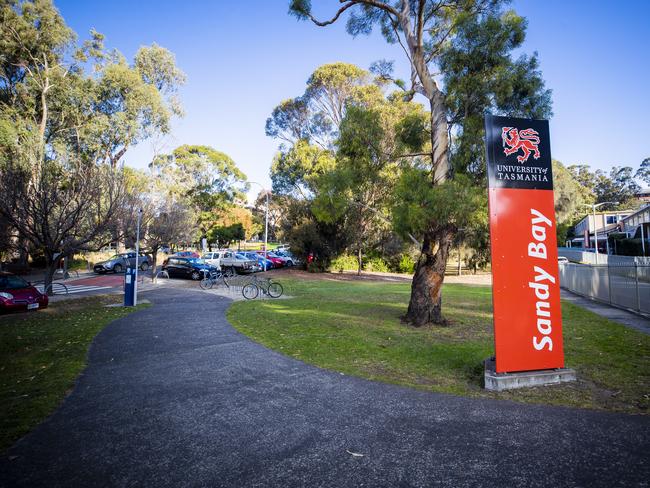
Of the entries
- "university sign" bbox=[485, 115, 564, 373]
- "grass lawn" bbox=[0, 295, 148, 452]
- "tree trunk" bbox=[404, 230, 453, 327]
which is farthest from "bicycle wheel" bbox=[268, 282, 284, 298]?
"university sign" bbox=[485, 115, 564, 373]

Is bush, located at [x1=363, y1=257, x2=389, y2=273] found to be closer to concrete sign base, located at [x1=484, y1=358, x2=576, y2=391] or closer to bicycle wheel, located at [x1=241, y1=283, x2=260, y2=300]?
bicycle wheel, located at [x1=241, y1=283, x2=260, y2=300]

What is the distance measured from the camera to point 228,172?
48188mm

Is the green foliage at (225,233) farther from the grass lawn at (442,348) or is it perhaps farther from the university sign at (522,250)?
the university sign at (522,250)

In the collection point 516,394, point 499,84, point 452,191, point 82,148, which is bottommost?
point 516,394

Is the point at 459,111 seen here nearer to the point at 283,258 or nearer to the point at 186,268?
the point at 186,268

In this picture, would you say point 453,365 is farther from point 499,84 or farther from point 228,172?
point 228,172

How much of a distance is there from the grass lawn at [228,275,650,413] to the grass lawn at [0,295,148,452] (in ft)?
11.4

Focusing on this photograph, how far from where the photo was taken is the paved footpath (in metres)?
3.11

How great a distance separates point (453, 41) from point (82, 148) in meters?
32.6

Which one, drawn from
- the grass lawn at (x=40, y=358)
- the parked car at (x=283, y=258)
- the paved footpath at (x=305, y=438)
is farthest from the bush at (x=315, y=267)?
the paved footpath at (x=305, y=438)

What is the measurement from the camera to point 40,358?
22.9 ft

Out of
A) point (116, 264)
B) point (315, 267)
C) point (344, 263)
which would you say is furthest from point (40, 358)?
point (344, 263)

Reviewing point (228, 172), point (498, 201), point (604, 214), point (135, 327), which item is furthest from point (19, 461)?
point (604, 214)

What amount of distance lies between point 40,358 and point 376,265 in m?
27.9
